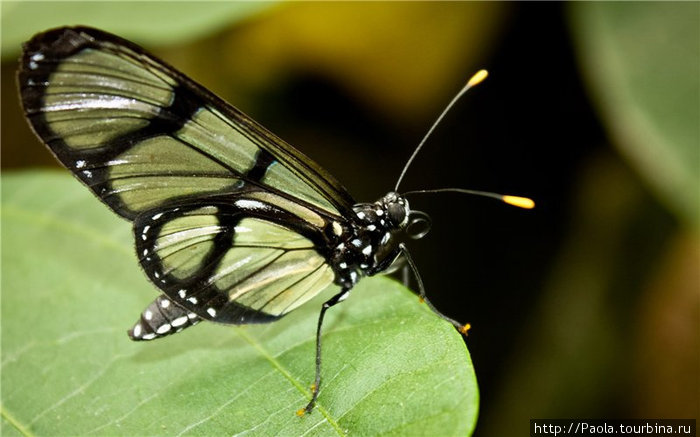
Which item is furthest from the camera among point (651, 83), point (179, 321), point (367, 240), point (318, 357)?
point (651, 83)

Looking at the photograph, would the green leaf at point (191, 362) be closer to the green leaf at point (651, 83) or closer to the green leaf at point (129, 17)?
the green leaf at point (129, 17)

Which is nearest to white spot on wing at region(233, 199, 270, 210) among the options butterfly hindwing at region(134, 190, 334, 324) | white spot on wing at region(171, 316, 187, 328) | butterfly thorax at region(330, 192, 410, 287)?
butterfly hindwing at region(134, 190, 334, 324)

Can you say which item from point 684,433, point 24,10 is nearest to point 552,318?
point 684,433

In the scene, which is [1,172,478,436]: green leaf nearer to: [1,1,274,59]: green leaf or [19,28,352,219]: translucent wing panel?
[19,28,352,219]: translucent wing panel

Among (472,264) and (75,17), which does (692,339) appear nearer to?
(472,264)

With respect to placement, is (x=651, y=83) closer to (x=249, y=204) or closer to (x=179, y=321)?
(x=249, y=204)

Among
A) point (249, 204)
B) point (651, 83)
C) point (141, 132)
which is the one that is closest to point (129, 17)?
point (141, 132)
